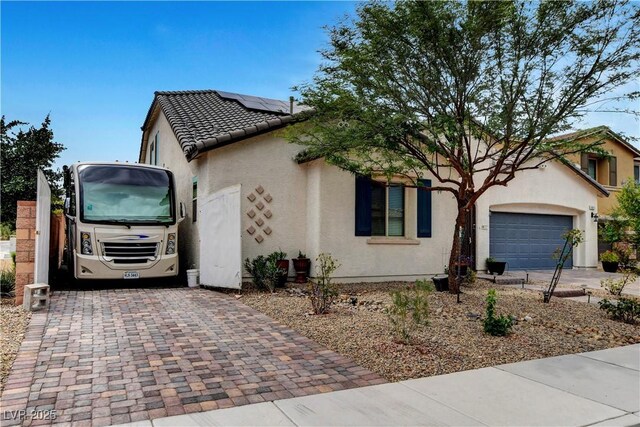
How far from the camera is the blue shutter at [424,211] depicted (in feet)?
40.0

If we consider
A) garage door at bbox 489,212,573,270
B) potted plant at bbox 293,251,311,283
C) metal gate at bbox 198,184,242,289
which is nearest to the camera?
metal gate at bbox 198,184,242,289

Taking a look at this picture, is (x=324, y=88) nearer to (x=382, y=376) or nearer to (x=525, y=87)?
(x=525, y=87)

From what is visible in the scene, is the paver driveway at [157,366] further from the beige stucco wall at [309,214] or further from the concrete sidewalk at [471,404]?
the beige stucco wall at [309,214]

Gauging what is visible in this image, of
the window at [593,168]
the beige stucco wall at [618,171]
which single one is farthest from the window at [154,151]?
the window at [593,168]

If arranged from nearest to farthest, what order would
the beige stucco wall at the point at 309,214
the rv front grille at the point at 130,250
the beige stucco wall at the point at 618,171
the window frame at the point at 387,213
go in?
the rv front grille at the point at 130,250, the beige stucco wall at the point at 309,214, the window frame at the point at 387,213, the beige stucco wall at the point at 618,171

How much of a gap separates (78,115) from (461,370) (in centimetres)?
1329

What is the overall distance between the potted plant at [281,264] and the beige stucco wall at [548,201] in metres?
7.13

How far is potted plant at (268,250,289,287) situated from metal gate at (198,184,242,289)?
1.06 metres

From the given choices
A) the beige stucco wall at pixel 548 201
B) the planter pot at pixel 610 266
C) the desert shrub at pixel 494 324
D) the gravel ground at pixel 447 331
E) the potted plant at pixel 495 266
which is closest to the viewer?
the gravel ground at pixel 447 331

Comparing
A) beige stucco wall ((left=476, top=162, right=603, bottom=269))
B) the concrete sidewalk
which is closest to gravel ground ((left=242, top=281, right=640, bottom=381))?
the concrete sidewalk

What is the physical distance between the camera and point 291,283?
1088 centimetres

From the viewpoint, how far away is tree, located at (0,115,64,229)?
60.6 feet

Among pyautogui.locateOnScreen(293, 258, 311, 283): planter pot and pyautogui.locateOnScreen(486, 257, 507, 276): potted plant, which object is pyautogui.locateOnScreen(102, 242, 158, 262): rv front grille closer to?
pyautogui.locateOnScreen(293, 258, 311, 283): planter pot

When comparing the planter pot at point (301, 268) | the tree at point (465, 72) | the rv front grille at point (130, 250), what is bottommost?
the planter pot at point (301, 268)
